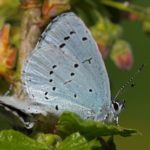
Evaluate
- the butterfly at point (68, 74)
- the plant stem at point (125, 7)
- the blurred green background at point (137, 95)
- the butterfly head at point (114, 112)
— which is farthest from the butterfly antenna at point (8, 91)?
the blurred green background at point (137, 95)

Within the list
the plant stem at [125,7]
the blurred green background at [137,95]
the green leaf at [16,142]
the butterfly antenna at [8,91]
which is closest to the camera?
the green leaf at [16,142]

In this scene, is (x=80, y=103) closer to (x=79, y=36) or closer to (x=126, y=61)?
(x=79, y=36)

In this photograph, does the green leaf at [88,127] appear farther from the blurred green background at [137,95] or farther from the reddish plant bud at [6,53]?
the blurred green background at [137,95]

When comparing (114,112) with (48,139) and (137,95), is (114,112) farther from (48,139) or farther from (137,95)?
(137,95)

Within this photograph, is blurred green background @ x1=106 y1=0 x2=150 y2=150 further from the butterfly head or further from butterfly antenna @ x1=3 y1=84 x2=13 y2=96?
butterfly antenna @ x1=3 y1=84 x2=13 y2=96

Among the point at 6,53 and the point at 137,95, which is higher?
the point at 6,53

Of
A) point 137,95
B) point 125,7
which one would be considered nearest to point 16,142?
point 125,7
